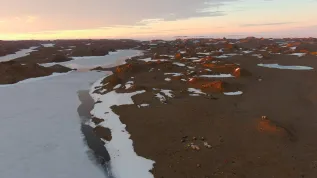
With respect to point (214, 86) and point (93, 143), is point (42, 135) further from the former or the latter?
point (214, 86)

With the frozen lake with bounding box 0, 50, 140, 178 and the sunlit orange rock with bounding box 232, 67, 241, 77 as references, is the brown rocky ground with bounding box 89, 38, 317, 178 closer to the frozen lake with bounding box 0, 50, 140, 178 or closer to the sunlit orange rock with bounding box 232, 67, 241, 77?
the sunlit orange rock with bounding box 232, 67, 241, 77

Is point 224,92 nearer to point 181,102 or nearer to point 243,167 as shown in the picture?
point 181,102

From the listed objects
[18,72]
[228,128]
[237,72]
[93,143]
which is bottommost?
[93,143]

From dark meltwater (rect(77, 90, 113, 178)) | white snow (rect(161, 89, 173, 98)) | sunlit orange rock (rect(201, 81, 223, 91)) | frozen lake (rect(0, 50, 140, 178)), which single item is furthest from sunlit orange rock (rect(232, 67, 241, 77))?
frozen lake (rect(0, 50, 140, 178))

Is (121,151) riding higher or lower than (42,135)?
lower

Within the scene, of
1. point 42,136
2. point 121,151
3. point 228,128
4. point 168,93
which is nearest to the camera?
point 121,151

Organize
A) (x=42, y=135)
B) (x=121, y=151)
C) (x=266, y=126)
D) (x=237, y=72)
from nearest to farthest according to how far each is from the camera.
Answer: (x=121, y=151)
(x=266, y=126)
(x=42, y=135)
(x=237, y=72)

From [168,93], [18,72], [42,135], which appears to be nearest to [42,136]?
[42,135]
